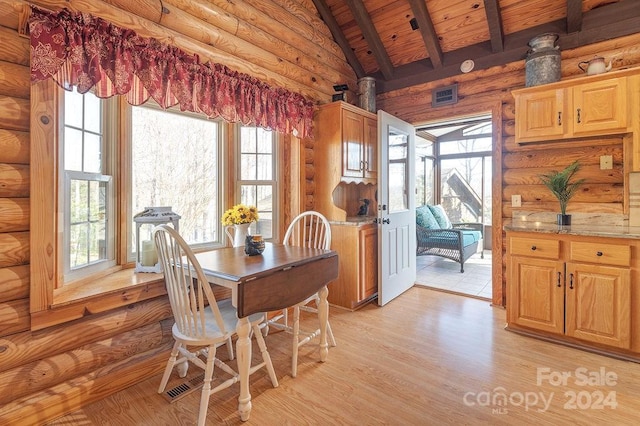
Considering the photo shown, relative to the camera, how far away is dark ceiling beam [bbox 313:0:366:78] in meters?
3.31

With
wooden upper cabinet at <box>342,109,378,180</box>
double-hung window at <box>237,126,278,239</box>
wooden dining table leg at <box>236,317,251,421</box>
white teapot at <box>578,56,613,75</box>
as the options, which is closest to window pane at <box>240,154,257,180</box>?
double-hung window at <box>237,126,278,239</box>

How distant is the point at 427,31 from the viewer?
3049 millimetres

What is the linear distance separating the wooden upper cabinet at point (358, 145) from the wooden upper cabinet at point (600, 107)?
1.76 metres

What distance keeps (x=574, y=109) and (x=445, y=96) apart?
3.92 feet

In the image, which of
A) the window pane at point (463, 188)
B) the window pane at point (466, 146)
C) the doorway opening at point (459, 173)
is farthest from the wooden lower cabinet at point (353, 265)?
the window pane at point (466, 146)

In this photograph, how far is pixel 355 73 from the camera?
3.86 m

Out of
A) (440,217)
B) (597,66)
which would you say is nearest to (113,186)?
(597,66)

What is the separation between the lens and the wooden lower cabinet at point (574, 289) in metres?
2.06

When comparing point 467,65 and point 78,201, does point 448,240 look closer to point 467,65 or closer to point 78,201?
point 467,65

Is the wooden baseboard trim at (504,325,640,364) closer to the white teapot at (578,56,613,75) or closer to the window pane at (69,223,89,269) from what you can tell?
the white teapot at (578,56,613,75)

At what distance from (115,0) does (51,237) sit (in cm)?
141

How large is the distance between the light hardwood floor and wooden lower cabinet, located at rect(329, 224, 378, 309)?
567 mm

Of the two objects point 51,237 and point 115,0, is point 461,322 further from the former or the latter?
point 115,0

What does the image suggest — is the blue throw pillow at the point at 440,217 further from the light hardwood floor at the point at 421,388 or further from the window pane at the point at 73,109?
the window pane at the point at 73,109
